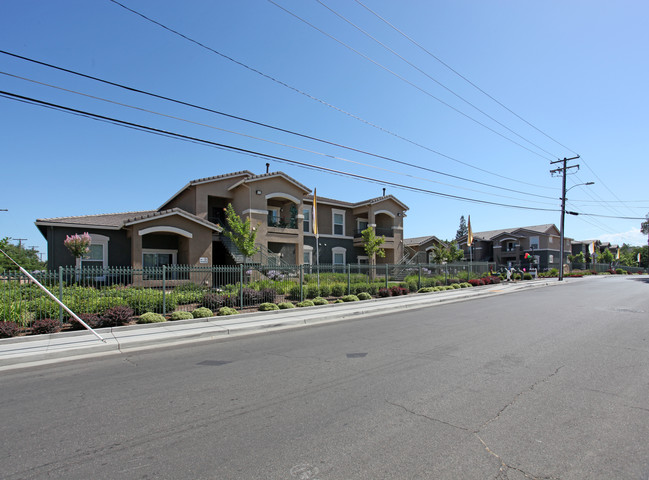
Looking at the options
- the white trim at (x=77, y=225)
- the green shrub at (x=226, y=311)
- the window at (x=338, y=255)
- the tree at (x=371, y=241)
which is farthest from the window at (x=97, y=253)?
the tree at (x=371, y=241)

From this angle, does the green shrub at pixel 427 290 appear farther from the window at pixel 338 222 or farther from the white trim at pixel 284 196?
the window at pixel 338 222

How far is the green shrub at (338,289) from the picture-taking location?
18.1 m

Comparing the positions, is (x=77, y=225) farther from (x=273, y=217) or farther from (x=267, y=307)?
(x=267, y=307)

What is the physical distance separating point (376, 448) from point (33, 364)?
739 cm

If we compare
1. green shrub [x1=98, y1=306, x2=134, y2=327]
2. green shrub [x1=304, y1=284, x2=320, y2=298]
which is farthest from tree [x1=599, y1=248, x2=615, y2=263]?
green shrub [x1=98, y1=306, x2=134, y2=327]

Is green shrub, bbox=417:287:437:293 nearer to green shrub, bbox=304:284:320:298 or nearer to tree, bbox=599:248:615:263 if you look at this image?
green shrub, bbox=304:284:320:298

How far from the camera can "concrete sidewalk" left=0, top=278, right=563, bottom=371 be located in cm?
787

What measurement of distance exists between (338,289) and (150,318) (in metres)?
9.21

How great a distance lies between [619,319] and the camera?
1148 cm

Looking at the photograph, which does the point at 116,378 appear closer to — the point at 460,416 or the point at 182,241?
the point at 460,416

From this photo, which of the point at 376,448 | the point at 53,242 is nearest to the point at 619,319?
the point at 376,448

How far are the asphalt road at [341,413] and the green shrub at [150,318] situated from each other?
353cm

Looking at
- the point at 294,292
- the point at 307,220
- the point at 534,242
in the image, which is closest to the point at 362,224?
the point at 307,220

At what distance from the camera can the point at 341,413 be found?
4.43 metres
